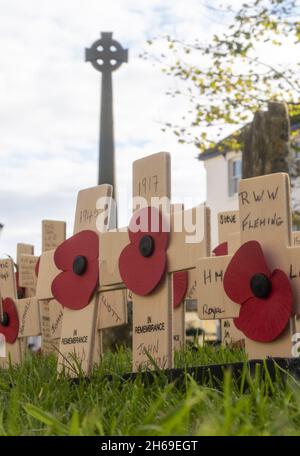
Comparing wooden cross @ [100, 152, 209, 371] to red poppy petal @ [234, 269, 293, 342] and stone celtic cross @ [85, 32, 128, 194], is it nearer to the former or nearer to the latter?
red poppy petal @ [234, 269, 293, 342]

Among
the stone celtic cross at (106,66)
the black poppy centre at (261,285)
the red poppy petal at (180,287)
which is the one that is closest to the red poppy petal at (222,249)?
the red poppy petal at (180,287)

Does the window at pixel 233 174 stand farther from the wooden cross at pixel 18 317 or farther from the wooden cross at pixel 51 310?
the wooden cross at pixel 18 317

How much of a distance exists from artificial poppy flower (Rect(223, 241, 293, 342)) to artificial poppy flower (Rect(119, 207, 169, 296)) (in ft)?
1.38

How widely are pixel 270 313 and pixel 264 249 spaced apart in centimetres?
28

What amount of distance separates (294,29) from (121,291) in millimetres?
8874

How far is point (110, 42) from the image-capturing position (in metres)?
14.1

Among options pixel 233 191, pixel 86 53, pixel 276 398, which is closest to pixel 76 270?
pixel 276 398

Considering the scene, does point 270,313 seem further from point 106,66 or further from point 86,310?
point 106,66

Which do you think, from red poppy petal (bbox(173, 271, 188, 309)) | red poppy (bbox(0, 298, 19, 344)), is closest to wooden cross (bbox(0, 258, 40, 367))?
red poppy (bbox(0, 298, 19, 344))

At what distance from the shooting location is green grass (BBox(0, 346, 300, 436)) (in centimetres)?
206

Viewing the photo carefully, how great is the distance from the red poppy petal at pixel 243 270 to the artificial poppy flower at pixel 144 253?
395 millimetres

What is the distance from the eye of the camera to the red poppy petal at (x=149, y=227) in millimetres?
3980

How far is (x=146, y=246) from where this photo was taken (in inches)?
159

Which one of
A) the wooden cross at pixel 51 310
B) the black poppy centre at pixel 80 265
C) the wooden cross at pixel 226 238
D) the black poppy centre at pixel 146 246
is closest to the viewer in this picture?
the black poppy centre at pixel 146 246
